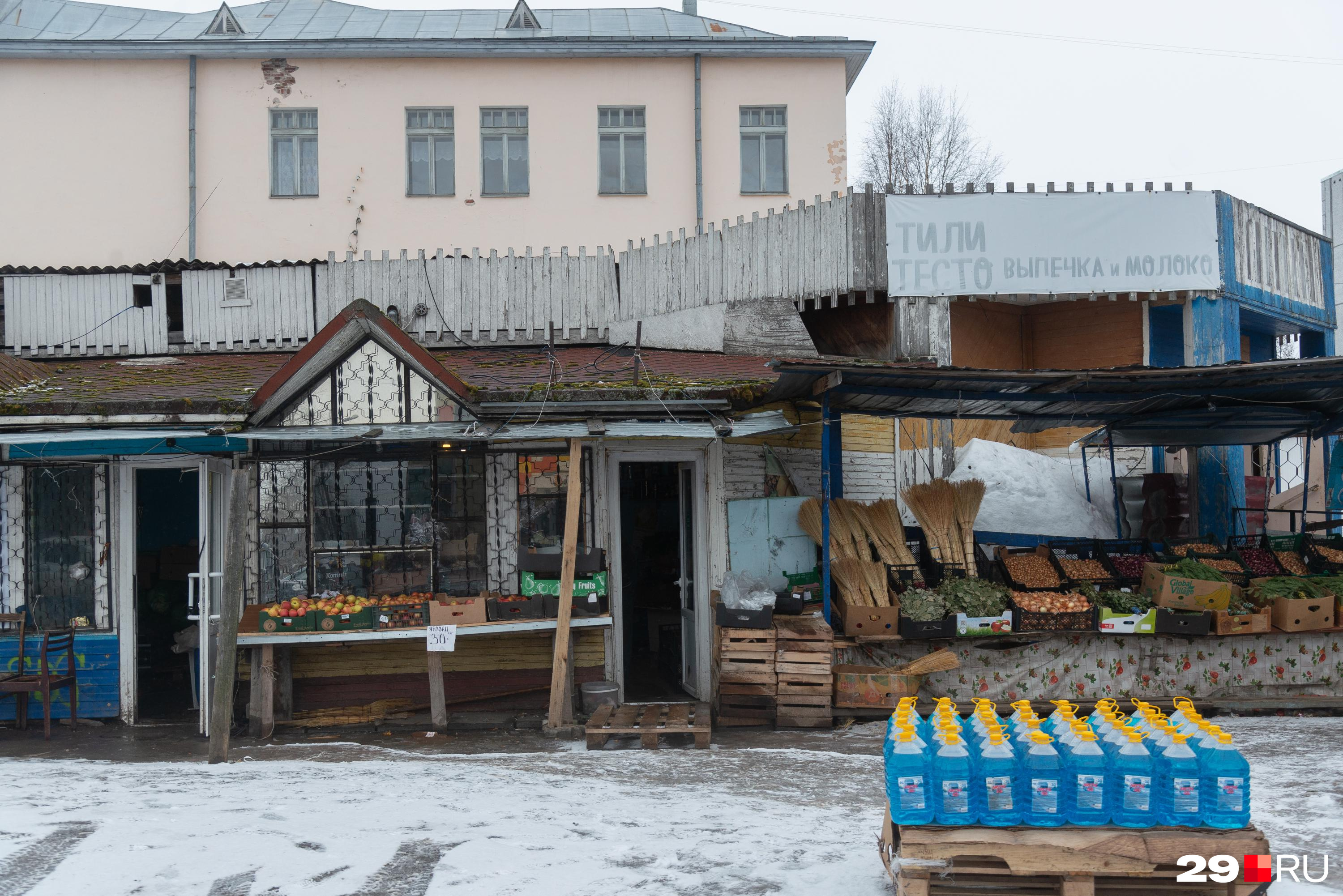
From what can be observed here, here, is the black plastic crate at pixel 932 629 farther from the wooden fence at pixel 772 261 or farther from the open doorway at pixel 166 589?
the open doorway at pixel 166 589

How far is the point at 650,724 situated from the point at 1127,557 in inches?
220

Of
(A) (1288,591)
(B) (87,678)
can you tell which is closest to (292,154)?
(B) (87,678)

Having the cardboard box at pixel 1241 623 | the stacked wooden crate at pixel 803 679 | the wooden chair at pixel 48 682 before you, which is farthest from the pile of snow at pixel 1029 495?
the wooden chair at pixel 48 682

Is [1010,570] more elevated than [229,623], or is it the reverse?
[1010,570]

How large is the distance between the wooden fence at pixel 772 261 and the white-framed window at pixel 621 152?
30.4 feet

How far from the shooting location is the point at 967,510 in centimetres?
1081

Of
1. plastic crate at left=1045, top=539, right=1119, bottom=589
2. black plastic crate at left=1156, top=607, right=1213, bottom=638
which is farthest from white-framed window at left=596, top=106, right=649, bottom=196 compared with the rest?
black plastic crate at left=1156, top=607, right=1213, bottom=638

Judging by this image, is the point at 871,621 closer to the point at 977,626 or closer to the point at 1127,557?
the point at 977,626

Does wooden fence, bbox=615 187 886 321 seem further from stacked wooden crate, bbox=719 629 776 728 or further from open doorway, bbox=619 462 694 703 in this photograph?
stacked wooden crate, bbox=719 629 776 728

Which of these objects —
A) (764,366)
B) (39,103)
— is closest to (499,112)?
(39,103)

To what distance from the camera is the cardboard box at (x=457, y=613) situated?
9.62m

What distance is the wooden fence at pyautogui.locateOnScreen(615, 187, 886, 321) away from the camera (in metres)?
11.7

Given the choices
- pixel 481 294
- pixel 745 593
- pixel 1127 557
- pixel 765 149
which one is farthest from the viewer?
pixel 765 149

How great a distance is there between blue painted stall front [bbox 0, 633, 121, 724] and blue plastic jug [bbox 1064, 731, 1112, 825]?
9220 mm
